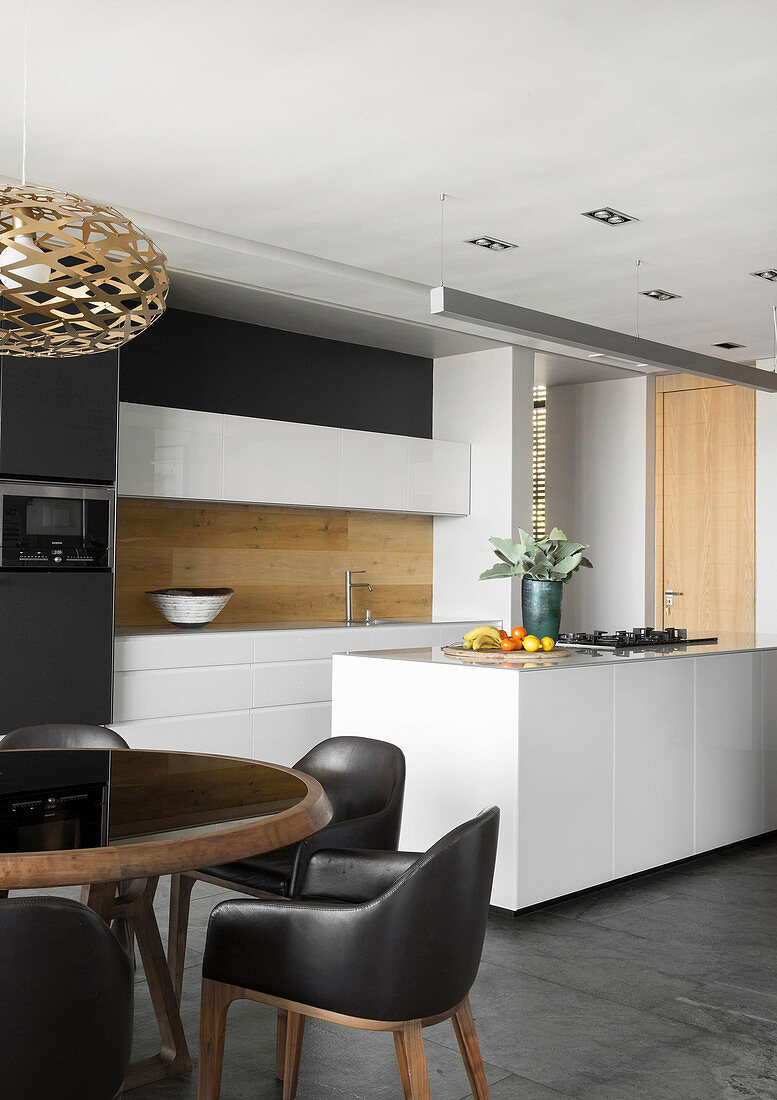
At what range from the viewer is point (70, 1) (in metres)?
2.77

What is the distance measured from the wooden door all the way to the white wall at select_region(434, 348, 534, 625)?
1.87m

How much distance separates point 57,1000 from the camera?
165cm

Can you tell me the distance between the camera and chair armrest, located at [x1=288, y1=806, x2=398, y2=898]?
2689mm

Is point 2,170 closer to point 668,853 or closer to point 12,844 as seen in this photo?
point 12,844

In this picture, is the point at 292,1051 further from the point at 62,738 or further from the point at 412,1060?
the point at 62,738

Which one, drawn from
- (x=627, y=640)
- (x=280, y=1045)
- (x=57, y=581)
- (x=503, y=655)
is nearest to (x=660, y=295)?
(x=627, y=640)

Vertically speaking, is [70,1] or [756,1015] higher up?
[70,1]

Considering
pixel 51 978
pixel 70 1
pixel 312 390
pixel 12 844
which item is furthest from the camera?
pixel 312 390

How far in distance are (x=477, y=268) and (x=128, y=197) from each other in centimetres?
173

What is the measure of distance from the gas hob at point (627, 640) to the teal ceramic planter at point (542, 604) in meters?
0.18

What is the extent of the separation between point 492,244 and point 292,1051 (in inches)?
138

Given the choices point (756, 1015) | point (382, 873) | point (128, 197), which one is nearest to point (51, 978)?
point (382, 873)

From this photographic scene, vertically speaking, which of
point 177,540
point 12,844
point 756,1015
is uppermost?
point 177,540

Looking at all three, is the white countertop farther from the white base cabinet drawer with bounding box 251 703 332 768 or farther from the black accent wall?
the black accent wall
